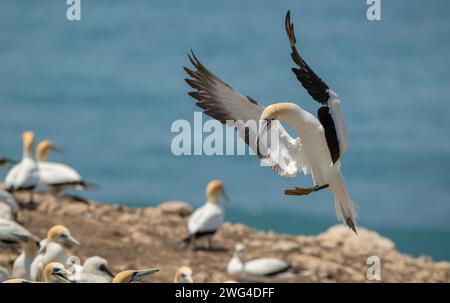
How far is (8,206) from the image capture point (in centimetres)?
1828

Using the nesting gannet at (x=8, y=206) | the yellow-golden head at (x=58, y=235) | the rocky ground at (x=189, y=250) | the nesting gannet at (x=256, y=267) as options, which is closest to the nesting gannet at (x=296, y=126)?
the yellow-golden head at (x=58, y=235)

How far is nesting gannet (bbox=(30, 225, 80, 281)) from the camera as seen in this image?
48.9 feet

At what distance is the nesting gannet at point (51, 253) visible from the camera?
14.9 metres

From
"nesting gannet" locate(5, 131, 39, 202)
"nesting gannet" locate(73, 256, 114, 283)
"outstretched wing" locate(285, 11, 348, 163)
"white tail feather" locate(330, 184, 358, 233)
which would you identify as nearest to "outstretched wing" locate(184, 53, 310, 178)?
"white tail feather" locate(330, 184, 358, 233)

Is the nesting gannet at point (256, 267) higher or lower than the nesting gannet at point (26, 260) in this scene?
higher

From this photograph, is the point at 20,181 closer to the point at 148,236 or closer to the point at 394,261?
the point at 148,236

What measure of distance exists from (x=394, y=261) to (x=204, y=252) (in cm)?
289

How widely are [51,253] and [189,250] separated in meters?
4.21

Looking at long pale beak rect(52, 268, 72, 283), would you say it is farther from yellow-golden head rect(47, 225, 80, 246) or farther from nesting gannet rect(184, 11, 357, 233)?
yellow-golden head rect(47, 225, 80, 246)

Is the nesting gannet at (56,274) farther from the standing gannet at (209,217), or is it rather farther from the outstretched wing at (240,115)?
the standing gannet at (209,217)

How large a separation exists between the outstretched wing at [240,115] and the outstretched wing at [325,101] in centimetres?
103
